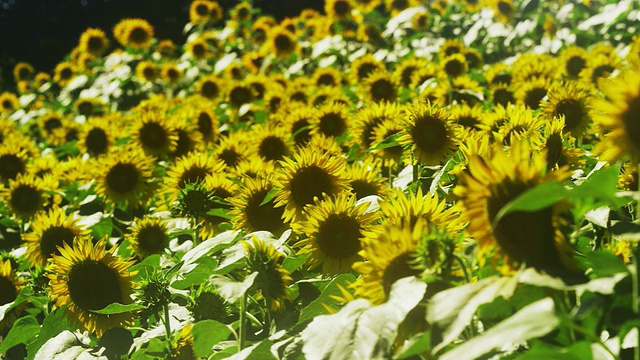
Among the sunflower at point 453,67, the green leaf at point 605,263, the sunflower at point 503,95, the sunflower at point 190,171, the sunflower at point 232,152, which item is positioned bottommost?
the sunflower at point 503,95

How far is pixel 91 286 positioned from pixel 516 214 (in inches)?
48.8

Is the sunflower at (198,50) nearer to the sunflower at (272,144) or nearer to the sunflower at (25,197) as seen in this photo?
the sunflower at (25,197)

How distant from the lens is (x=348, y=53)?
588cm

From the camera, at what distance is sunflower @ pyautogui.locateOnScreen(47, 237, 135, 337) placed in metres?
1.80

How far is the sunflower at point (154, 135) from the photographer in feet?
10.2

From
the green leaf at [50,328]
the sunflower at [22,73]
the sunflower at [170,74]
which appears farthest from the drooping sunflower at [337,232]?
the sunflower at [22,73]

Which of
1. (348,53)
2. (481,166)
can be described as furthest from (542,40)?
(481,166)

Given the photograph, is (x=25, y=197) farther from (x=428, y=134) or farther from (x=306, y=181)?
(x=428, y=134)

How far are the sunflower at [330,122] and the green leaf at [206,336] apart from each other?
134 centimetres

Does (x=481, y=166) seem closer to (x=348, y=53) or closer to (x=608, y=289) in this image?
(x=608, y=289)

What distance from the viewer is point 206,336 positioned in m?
1.53

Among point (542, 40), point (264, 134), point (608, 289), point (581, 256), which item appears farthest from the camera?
point (542, 40)

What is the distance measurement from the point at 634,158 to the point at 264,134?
1789 millimetres

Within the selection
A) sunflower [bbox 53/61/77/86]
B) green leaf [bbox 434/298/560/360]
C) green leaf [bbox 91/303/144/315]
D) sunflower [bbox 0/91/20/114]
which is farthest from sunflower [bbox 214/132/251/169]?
sunflower [bbox 53/61/77/86]
